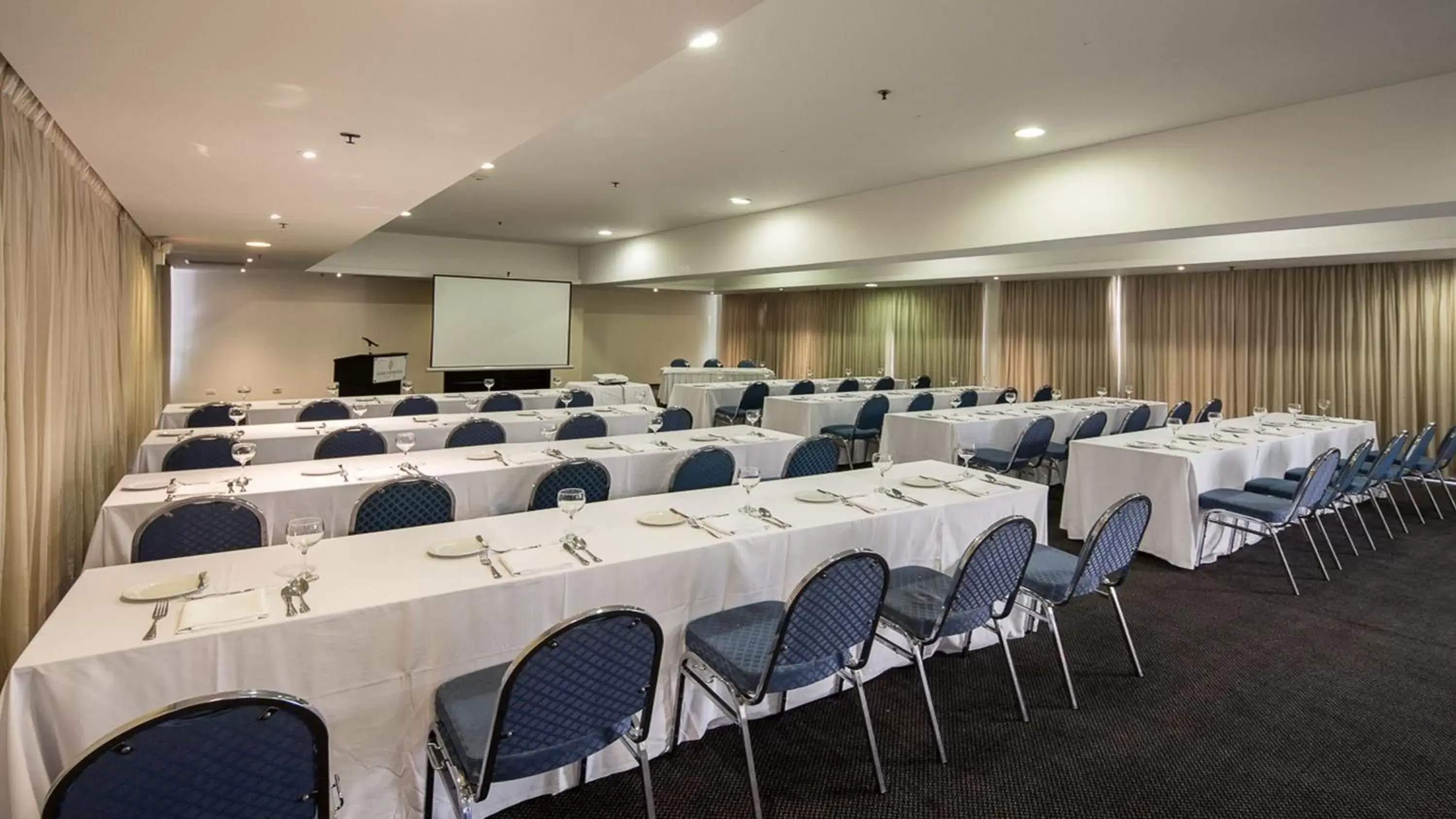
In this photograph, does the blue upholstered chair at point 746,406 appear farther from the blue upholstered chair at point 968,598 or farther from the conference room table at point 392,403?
the blue upholstered chair at point 968,598

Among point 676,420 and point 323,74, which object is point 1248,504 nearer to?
point 676,420

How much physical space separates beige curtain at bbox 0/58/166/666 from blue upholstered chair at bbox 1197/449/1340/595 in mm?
6874

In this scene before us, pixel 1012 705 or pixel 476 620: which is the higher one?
pixel 476 620

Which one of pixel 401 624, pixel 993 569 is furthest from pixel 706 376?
pixel 401 624

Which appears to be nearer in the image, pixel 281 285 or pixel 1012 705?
pixel 1012 705

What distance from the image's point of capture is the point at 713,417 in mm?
10195

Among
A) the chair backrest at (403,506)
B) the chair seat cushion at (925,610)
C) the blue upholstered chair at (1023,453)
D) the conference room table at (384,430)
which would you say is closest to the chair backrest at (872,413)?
the blue upholstered chair at (1023,453)

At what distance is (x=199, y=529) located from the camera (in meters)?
3.13

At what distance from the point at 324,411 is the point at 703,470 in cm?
459

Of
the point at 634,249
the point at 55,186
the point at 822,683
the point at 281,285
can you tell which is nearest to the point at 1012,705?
the point at 822,683

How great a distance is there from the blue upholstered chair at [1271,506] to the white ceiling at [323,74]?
4970 millimetres

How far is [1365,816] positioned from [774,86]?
14.3 ft

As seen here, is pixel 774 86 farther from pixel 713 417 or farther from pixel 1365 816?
pixel 713 417

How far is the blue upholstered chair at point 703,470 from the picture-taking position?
446 centimetres
